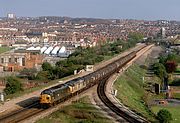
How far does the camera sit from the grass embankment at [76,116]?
2906 cm

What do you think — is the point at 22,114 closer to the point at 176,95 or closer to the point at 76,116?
the point at 76,116

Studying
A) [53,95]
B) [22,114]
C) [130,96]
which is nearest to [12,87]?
[130,96]

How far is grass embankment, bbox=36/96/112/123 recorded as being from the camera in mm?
29058

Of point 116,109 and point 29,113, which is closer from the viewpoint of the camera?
point 29,113

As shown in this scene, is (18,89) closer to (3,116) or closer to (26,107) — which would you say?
(26,107)

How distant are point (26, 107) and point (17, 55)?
73771mm

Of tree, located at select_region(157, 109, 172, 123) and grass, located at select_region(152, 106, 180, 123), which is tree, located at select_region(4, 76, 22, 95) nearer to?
grass, located at select_region(152, 106, 180, 123)


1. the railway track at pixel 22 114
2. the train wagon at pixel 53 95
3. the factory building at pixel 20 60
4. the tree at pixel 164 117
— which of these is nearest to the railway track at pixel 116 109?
the tree at pixel 164 117

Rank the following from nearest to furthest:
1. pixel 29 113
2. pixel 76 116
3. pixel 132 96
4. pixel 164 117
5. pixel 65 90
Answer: pixel 76 116, pixel 29 113, pixel 164 117, pixel 65 90, pixel 132 96

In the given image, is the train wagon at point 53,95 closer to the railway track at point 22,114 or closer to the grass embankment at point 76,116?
the railway track at point 22,114

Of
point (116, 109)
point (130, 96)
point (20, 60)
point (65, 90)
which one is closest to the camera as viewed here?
point (116, 109)

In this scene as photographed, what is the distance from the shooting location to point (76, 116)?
3044 cm

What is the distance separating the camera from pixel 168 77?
82188mm

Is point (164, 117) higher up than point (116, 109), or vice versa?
point (116, 109)
